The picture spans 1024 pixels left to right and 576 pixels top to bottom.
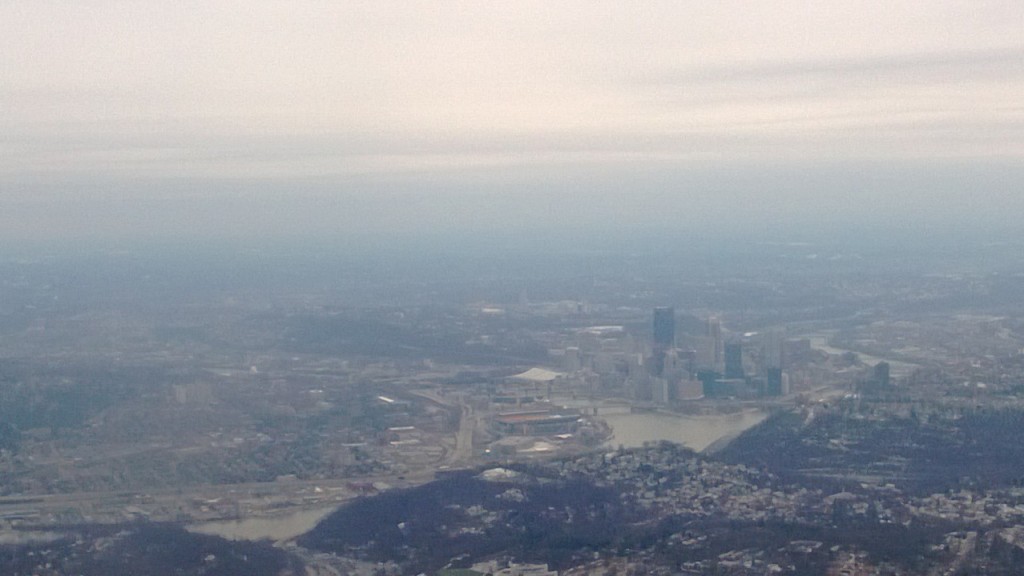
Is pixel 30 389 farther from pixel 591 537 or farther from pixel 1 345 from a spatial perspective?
pixel 591 537

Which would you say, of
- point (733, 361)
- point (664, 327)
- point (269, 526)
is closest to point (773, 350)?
point (733, 361)

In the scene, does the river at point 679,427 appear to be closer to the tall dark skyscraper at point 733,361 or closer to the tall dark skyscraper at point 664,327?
the tall dark skyscraper at point 733,361

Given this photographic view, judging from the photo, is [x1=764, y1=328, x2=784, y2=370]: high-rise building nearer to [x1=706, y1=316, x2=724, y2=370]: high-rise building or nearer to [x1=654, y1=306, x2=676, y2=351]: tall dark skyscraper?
[x1=706, y1=316, x2=724, y2=370]: high-rise building

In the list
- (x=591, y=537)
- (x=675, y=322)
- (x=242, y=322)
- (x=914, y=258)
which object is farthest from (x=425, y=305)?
(x=591, y=537)

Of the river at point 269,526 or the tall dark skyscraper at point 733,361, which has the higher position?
the tall dark skyscraper at point 733,361

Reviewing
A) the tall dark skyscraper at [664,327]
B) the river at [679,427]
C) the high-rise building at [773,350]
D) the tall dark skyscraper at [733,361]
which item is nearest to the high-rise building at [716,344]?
the tall dark skyscraper at [733,361]

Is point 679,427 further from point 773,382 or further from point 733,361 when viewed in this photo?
Answer: point 733,361
